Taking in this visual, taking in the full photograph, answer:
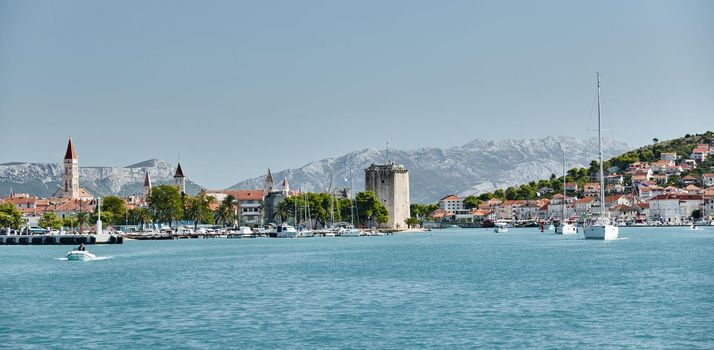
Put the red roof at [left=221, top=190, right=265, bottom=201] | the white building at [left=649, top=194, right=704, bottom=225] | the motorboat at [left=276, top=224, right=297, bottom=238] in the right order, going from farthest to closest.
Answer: the white building at [left=649, top=194, right=704, bottom=225]
the red roof at [left=221, top=190, right=265, bottom=201]
the motorboat at [left=276, top=224, right=297, bottom=238]

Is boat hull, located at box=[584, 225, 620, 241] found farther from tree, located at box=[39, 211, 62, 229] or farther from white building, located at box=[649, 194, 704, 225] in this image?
white building, located at box=[649, 194, 704, 225]

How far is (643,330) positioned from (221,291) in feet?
57.5

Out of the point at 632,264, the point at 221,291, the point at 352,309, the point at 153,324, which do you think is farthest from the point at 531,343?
the point at 632,264

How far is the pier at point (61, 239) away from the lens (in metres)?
98.0

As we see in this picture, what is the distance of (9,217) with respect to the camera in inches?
4779

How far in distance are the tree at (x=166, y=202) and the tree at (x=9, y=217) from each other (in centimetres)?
2117

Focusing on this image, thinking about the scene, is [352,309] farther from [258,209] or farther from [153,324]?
[258,209]

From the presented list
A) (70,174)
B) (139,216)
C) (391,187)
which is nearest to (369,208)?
(391,187)

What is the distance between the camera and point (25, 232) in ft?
388

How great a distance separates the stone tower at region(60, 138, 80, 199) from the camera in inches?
7343

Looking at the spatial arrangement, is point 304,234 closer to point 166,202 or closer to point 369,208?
point 369,208

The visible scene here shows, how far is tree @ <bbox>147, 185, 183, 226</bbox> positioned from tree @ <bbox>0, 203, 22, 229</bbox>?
21.2 metres

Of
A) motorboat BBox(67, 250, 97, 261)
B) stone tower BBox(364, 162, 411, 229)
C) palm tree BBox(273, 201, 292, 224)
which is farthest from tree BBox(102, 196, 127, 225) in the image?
motorboat BBox(67, 250, 97, 261)

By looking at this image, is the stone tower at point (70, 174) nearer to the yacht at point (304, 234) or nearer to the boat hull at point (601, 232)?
the yacht at point (304, 234)
